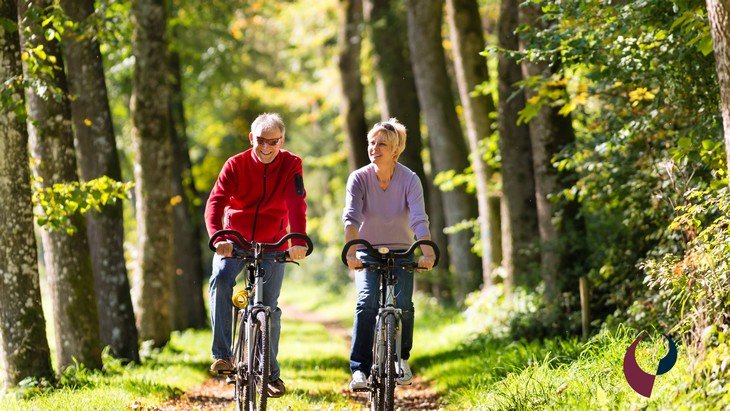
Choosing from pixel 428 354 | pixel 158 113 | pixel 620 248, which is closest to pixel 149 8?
pixel 158 113

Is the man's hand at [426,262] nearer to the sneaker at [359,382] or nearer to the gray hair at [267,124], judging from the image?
the sneaker at [359,382]

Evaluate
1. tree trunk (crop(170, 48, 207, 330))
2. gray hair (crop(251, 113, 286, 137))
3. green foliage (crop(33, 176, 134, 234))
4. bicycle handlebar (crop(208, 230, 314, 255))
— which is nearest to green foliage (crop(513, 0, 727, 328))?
bicycle handlebar (crop(208, 230, 314, 255))

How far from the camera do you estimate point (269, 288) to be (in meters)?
7.41

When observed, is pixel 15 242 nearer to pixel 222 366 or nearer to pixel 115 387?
pixel 115 387

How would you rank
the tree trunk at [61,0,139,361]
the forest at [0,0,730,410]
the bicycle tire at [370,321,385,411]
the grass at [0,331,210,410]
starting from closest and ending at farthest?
the bicycle tire at [370,321,385,411] → the forest at [0,0,730,410] → the grass at [0,331,210,410] → the tree trunk at [61,0,139,361]

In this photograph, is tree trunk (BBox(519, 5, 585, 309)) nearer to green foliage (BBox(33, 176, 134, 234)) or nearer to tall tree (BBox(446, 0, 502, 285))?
tall tree (BBox(446, 0, 502, 285))

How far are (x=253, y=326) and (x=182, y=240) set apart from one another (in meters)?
13.6

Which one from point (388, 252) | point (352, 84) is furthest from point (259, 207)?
point (352, 84)

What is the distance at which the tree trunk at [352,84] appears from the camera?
22797 mm

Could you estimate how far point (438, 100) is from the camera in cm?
1856

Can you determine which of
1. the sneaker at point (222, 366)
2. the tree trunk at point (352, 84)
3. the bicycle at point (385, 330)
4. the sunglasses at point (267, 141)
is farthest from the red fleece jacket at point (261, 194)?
the tree trunk at point (352, 84)

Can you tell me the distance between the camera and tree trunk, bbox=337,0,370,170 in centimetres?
2280

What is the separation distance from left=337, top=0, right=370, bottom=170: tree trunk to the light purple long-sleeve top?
600 inches

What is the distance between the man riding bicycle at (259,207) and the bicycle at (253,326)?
0.49 ft
